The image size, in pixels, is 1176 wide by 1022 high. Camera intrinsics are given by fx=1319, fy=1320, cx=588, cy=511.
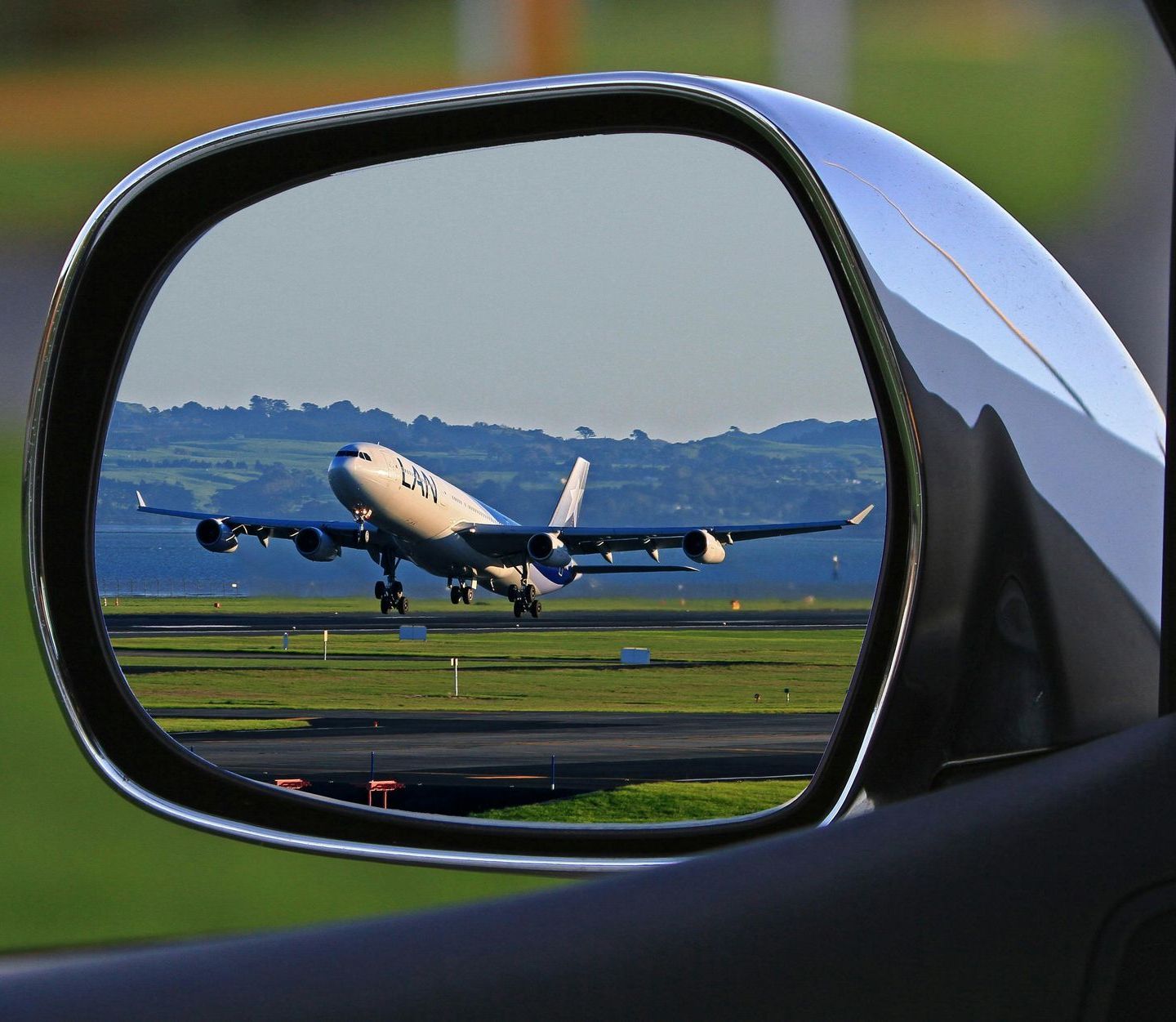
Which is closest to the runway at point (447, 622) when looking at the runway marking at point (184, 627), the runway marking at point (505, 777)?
the runway marking at point (184, 627)

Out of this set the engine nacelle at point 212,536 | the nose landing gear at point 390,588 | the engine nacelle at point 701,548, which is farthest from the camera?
the nose landing gear at point 390,588

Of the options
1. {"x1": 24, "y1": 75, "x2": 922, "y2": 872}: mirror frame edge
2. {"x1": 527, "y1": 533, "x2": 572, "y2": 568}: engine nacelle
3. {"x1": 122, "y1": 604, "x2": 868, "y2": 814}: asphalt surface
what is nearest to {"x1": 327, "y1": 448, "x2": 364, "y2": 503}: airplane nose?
{"x1": 527, "y1": 533, "x2": 572, "y2": 568}: engine nacelle

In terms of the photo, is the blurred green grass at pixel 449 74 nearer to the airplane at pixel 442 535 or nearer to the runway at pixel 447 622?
the airplane at pixel 442 535

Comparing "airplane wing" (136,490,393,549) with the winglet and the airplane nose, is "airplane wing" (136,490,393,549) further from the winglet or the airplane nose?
the winglet

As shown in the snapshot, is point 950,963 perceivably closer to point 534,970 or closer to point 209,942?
point 534,970

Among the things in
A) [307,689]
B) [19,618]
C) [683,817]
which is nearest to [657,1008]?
[683,817]

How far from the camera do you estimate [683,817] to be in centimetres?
137

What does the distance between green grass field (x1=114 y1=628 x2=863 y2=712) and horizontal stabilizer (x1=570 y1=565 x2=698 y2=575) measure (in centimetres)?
197

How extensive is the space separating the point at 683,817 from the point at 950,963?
764 mm

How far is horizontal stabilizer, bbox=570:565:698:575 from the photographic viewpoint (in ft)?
106

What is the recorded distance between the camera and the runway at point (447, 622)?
38.6m

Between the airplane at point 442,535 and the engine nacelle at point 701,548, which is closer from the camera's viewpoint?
the engine nacelle at point 701,548

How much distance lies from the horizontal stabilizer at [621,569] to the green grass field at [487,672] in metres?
1.97

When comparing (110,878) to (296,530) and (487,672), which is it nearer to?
(296,530)
